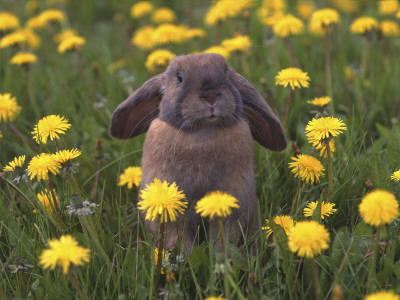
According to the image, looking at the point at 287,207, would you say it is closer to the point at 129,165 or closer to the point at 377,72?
the point at 129,165

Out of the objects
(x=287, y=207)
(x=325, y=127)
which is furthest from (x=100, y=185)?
(x=325, y=127)

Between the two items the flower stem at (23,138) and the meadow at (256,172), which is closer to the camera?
the meadow at (256,172)

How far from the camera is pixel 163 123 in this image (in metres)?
2.98

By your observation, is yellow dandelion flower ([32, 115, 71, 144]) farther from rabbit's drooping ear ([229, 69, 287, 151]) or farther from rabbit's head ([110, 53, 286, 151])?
rabbit's drooping ear ([229, 69, 287, 151])

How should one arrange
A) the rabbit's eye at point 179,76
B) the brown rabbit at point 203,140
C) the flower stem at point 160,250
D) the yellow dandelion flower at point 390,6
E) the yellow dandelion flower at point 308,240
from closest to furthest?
the yellow dandelion flower at point 308,240 < the flower stem at point 160,250 < the brown rabbit at point 203,140 < the rabbit's eye at point 179,76 < the yellow dandelion flower at point 390,6

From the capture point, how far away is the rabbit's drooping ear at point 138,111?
3105 millimetres

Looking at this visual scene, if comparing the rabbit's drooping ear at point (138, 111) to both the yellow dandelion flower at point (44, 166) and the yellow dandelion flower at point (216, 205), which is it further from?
the yellow dandelion flower at point (216, 205)

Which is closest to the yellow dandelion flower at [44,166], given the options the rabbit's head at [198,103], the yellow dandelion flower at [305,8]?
the rabbit's head at [198,103]

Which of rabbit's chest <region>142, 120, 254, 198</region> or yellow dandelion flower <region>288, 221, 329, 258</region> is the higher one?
rabbit's chest <region>142, 120, 254, 198</region>

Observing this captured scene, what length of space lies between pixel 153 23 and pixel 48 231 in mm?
4588

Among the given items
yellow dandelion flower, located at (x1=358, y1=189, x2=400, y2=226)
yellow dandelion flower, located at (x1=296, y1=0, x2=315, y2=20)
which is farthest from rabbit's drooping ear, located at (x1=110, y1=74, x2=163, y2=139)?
yellow dandelion flower, located at (x1=296, y1=0, x2=315, y2=20)

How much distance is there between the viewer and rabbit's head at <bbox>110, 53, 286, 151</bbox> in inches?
107

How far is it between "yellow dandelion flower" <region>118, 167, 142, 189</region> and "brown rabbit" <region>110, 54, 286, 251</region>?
0.71 feet

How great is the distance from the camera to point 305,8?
6.38 meters
